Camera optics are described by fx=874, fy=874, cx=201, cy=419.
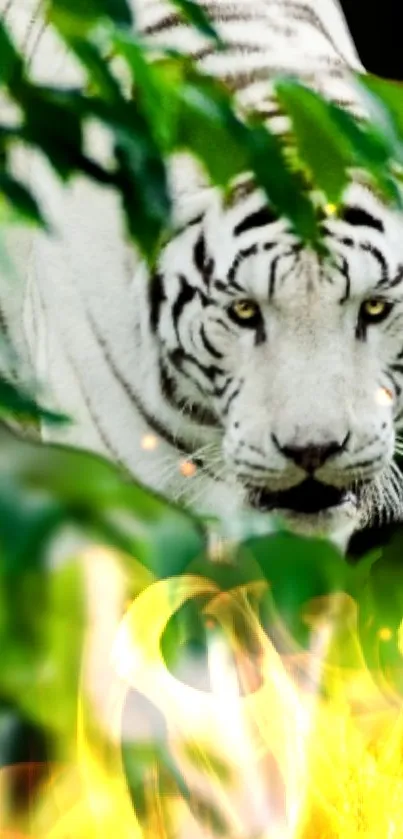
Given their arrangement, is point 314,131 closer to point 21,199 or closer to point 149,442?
point 21,199

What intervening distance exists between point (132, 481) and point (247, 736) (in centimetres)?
29

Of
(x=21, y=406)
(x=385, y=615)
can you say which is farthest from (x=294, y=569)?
(x=21, y=406)

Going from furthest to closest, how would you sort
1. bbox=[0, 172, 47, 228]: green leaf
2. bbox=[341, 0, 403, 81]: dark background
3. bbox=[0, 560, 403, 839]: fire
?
1. bbox=[341, 0, 403, 81]: dark background
2. bbox=[0, 560, 403, 839]: fire
3. bbox=[0, 172, 47, 228]: green leaf

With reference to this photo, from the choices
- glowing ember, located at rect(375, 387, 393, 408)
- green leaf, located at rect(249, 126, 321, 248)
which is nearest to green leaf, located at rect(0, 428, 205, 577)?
glowing ember, located at rect(375, 387, 393, 408)

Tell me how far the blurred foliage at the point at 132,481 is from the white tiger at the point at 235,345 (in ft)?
0.10

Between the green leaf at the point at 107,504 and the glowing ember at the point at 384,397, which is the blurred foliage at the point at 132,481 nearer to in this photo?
the green leaf at the point at 107,504

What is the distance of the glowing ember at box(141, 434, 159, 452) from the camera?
0.92 meters

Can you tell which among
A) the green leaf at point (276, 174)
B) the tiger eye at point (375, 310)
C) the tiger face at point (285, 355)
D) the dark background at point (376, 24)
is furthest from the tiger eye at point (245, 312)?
the dark background at point (376, 24)

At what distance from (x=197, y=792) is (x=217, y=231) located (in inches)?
23.0

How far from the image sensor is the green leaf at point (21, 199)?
0.71 m

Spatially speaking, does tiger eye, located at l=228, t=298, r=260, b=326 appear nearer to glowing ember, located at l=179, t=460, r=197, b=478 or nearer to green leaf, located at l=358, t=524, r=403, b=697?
glowing ember, located at l=179, t=460, r=197, b=478

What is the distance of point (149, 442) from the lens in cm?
92

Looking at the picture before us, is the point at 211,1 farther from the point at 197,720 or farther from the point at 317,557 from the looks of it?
the point at 197,720

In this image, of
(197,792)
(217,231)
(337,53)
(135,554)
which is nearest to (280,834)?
(197,792)
